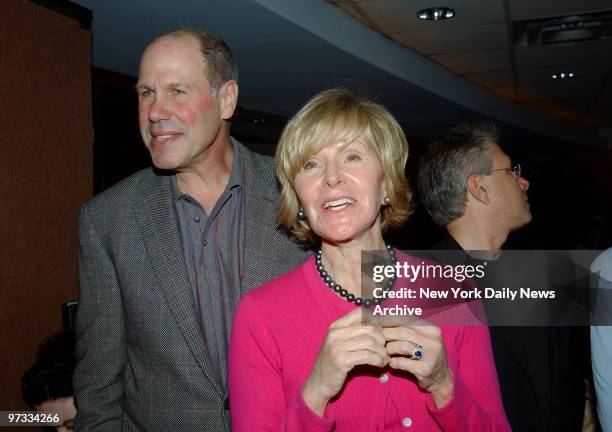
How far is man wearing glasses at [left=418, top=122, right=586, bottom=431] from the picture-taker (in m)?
1.83

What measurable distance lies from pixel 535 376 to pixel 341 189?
987mm

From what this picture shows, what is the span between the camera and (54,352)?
7.27 ft

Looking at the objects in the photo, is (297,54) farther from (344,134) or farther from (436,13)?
(344,134)

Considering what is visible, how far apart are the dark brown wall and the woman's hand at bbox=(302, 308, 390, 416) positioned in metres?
1.57

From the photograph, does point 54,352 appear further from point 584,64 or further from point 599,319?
point 584,64

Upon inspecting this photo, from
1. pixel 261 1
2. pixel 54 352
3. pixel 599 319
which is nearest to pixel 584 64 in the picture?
pixel 261 1

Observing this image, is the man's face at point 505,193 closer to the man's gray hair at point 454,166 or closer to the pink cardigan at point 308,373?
the man's gray hair at point 454,166

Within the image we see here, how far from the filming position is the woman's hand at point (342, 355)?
1.12m

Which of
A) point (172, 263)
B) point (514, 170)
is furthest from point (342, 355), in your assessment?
point (514, 170)

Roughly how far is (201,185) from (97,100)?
9.08 ft

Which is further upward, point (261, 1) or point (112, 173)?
point (261, 1)

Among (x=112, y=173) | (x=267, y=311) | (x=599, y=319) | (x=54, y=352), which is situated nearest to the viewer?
(x=267, y=311)

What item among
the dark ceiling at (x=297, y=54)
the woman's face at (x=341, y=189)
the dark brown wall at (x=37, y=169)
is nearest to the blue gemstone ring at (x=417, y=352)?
the woman's face at (x=341, y=189)

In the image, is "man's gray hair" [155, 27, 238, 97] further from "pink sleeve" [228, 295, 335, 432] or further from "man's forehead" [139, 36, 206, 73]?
"pink sleeve" [228, 295, 335, 432]
